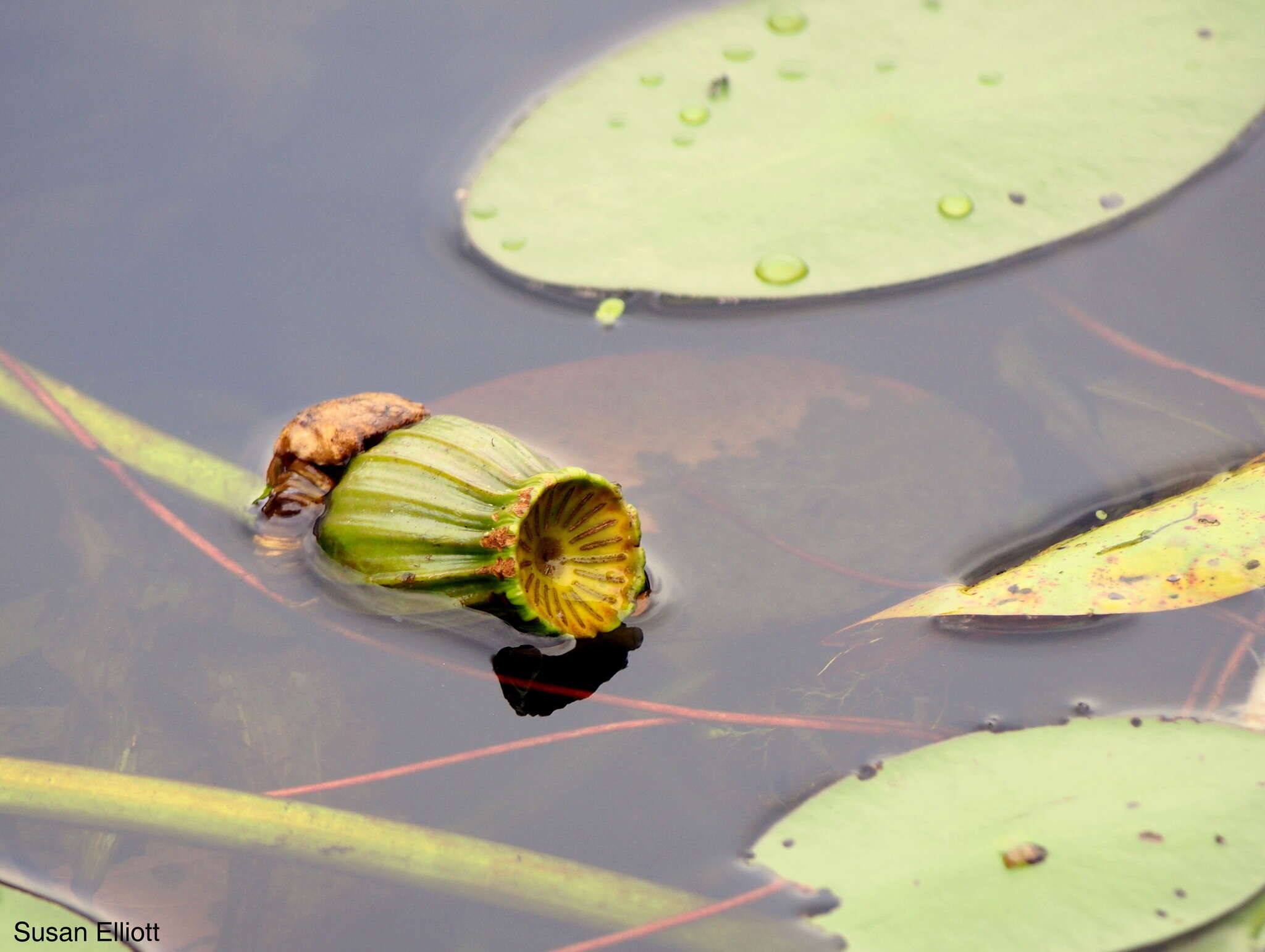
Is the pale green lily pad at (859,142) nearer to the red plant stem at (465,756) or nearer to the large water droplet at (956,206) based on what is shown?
the large water droplet at (956,206)

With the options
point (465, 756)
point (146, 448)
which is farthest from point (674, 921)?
point (146, 448)

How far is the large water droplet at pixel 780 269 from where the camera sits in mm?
2764

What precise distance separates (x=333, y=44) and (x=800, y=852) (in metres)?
2.85

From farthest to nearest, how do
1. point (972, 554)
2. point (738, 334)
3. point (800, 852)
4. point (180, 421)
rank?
1. point (738, 334)
2. point (180, 421)
3. point (972, 554)
4. point (800, 852)

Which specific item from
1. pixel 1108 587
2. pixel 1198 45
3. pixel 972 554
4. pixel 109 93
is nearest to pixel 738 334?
pixel 972 554

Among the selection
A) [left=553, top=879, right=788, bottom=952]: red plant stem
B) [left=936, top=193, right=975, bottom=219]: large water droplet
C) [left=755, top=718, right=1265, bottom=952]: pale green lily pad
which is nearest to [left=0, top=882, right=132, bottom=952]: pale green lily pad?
[left=553, top=879, right=788, bottom=952]: red plant stem

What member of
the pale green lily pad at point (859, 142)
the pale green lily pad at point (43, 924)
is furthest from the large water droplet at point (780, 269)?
the pale green lily pad at point (43, 924)

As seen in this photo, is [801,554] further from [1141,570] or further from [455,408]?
[455,408]

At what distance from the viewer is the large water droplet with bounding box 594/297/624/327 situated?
9.37 feet

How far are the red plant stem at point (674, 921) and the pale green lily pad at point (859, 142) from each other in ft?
4.80

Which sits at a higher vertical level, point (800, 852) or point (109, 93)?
point (109, 93)

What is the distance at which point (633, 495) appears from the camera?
2541mm

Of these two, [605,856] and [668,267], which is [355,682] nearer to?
[605,856]

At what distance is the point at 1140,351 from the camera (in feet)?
9.16
